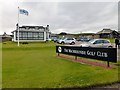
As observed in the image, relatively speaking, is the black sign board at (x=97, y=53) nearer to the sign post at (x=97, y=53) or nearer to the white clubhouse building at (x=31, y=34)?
the sign post at (x=97, y=53)

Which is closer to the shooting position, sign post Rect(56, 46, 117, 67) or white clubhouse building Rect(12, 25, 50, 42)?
sign post Rect(56, 46, 117, 67)

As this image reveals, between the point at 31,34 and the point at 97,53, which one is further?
the point at 31,34

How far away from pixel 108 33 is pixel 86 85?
100247 mm

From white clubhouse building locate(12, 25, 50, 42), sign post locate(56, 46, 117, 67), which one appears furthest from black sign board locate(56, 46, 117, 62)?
white clubhouse building locate(12, 25, 50, 42)

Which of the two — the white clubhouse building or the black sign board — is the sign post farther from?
the white clubhouse building

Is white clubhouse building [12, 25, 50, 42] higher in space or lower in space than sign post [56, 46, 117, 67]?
higher

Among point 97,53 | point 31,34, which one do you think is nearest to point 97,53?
point 97,53

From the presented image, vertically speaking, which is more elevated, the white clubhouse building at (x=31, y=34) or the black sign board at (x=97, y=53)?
the white clubhouse building at (x=31, y=34)

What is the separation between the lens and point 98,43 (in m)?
28.5

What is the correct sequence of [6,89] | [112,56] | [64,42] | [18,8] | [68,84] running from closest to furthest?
[6,89], [68,84], [112,56], [18,8], [64,42]

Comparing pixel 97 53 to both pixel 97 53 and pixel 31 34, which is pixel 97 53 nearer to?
pixel 97 53

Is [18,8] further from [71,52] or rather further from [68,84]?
[68,84]

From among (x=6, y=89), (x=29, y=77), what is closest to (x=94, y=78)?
(x=29, y=77)

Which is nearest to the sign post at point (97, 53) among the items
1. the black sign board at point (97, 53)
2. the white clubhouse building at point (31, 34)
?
the black sign board at point (97, 53)
